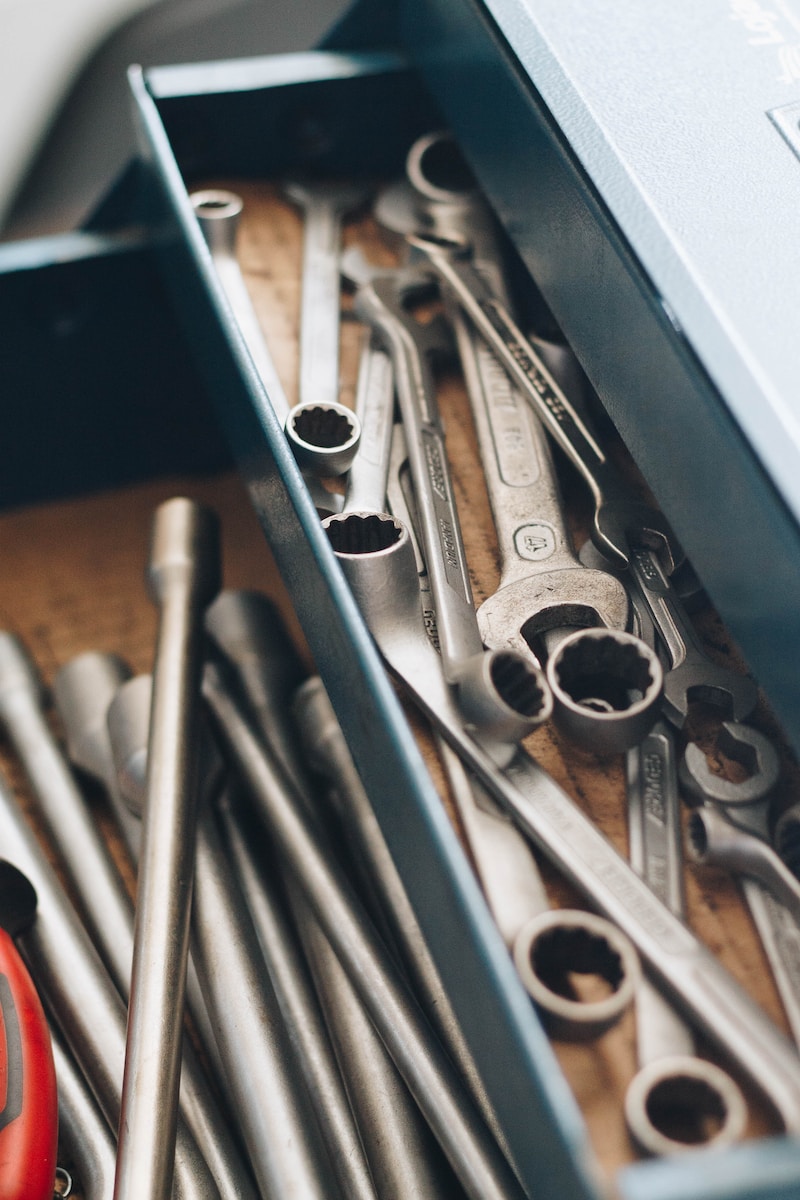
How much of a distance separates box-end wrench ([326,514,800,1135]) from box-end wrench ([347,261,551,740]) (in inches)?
0.7

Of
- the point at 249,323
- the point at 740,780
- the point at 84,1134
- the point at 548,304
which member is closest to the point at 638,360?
the point at 548,304

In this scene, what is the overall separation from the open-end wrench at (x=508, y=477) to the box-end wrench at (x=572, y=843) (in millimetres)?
56

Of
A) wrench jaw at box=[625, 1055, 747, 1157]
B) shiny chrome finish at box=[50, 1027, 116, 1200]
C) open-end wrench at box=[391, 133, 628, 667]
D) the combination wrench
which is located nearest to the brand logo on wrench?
open-end wrench at box=[391, 133, 628, 667]

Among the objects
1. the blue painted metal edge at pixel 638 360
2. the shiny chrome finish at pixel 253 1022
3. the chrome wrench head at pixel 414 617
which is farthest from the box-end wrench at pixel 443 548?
the shiny chrome finish at pixel 253 1022

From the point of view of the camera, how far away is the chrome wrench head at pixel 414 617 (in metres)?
0.57

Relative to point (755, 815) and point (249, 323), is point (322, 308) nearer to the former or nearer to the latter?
point (249, 323)

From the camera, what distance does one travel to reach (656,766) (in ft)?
2.03

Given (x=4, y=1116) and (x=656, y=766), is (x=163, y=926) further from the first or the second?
(x=656, y=766)

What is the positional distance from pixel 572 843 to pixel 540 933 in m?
0.06

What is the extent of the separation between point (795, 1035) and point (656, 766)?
152 millimetres

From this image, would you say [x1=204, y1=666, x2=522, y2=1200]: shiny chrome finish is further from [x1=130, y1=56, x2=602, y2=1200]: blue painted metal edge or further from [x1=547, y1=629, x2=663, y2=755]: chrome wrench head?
[x1=547, y1=629, x2=663, y2=755]: chrome wrench head

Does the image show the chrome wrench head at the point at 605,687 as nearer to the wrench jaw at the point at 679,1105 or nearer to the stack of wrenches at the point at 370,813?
the stack of wrenches at the point at 370,813

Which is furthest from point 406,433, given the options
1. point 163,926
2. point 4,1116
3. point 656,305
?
point 4,1116

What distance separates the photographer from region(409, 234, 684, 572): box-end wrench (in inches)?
27.6
